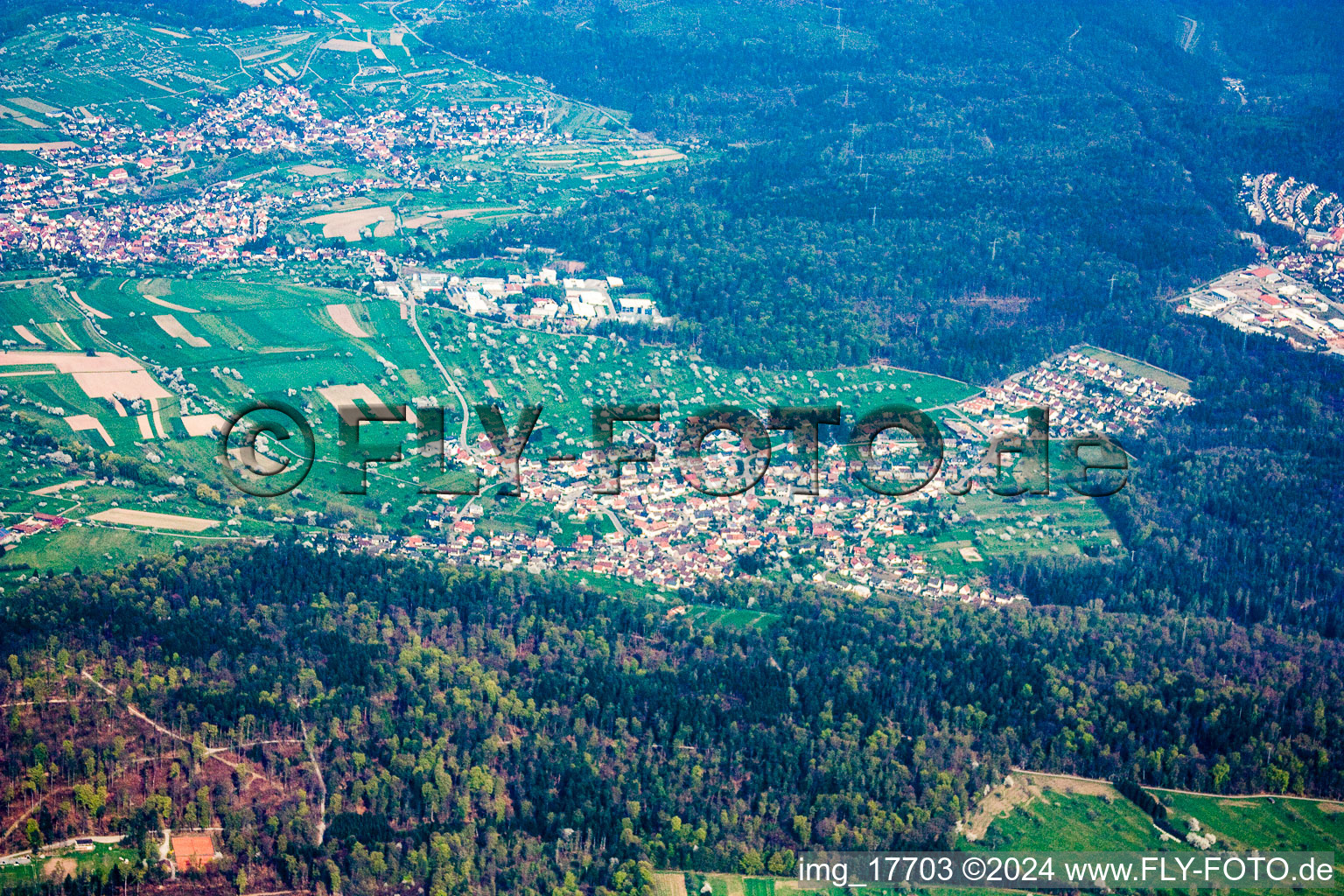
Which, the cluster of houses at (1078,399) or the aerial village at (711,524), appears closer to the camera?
the aerial village at (711,524)

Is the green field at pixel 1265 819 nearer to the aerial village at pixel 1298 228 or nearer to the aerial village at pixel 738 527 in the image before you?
the aerial village at pixel 738 527

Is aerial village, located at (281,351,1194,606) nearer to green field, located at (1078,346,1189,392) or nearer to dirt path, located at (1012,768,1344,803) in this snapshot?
green field, located at (1078,346,1189,392)

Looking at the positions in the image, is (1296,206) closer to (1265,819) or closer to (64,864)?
(1265,819)

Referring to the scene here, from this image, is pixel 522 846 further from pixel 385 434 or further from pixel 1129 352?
pixel 1129 352

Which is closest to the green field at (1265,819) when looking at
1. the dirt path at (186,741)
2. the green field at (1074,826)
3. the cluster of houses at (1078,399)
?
the green field at (1074,826)

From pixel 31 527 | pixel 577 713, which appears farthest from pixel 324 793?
pixel 31 527

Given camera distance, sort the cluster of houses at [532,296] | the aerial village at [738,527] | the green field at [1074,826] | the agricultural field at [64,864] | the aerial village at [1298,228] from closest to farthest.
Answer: the agricultural field at [64,864], the green field at [1074,826], the aerial village at [738,527], the cluster of houses at [532,296], the aerial village at [1298,228]

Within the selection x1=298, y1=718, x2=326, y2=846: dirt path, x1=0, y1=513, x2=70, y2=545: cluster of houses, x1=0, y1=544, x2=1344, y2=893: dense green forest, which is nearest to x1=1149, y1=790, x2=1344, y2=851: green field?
x1=0, y1=544, x2=1344, y2=893: dense green forest
